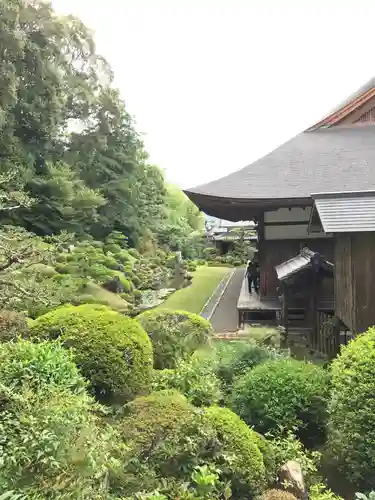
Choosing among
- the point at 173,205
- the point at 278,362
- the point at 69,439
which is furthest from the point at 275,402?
the point at 173,205

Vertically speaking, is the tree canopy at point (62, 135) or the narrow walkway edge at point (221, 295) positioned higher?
the tree canopy at point (62, 135)

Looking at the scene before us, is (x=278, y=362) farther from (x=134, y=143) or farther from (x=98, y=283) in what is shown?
(x=134, y=143)

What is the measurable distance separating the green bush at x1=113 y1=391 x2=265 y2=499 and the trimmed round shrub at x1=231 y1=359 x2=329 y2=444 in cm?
81

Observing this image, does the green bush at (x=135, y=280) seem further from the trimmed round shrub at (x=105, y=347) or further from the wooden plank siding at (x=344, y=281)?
the trimmed round shrub at (x=105, y=347)

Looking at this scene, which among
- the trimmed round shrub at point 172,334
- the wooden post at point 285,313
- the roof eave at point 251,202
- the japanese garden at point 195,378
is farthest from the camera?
the roof eave at point 251,202

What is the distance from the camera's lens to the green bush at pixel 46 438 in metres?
3.21

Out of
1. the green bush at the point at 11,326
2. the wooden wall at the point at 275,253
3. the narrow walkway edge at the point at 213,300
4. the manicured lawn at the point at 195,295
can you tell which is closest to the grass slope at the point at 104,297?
the manicured lawn at the point at 195,295

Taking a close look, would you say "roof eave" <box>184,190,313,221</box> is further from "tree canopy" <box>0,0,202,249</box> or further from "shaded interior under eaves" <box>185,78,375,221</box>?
"tree canopy" <box>0,0,202,249</box>

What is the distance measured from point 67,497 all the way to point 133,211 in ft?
66.5

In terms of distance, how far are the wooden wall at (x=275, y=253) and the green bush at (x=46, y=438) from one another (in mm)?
7855

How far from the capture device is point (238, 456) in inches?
169

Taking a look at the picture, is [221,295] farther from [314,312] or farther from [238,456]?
[238,456]

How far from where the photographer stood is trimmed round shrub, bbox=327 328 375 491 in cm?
443

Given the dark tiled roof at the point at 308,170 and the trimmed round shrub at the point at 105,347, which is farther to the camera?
the dark tiled roof at the point at 308,170
